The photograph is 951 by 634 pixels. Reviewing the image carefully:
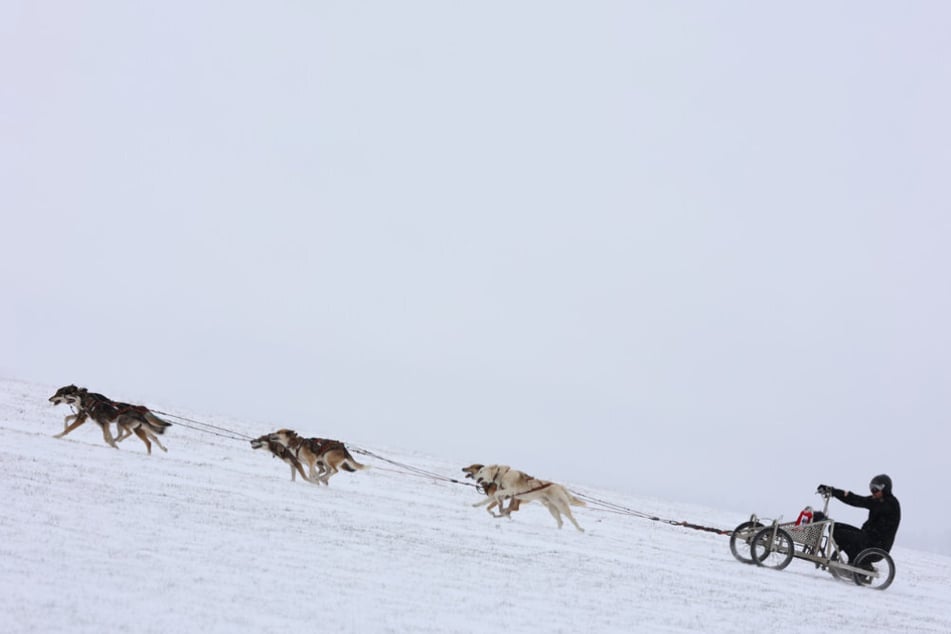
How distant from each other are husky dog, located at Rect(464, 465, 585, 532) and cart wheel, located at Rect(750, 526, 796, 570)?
109 inches

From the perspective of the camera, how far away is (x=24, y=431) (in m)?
16.1

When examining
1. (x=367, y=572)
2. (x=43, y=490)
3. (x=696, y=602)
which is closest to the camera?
(x=367, y=572)

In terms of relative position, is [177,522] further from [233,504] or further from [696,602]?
[696,602]

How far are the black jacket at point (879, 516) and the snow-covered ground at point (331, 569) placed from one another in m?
0.71

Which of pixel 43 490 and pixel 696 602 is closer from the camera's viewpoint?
pixel 696 602

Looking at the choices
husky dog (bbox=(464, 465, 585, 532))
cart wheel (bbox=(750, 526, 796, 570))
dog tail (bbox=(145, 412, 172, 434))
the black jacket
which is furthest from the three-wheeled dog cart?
dog tail (bbox=(145, 412, 172, 434))

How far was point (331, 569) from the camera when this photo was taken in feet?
26.5

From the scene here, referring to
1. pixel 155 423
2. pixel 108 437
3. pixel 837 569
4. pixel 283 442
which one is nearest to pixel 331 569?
pixel 837 569

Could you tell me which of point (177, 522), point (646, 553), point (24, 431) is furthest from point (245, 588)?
point (24, 431)

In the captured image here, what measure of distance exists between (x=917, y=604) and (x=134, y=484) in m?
9.94

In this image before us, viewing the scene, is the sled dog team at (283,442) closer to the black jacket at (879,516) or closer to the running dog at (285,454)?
the running dog at (285,454)

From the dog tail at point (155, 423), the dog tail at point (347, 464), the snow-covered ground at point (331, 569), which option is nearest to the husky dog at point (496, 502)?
the snow-covered ground at point (331, 569)

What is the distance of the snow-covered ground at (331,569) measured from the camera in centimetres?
Result: 636

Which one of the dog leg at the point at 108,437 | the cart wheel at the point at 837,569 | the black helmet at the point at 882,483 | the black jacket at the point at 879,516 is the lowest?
the dog leg at the point at 108,437
